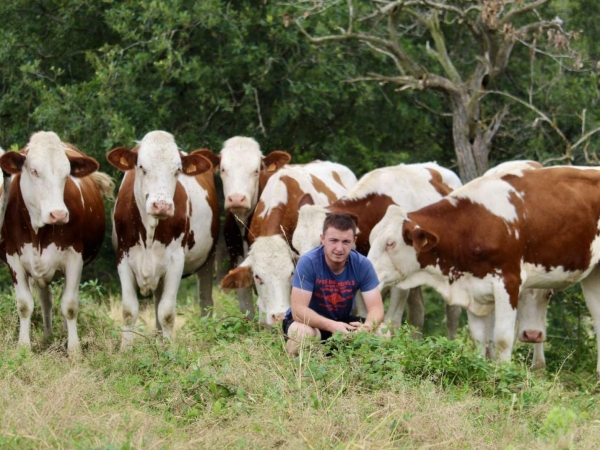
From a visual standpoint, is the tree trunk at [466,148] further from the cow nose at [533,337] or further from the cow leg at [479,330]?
the cow leg at [479,330]

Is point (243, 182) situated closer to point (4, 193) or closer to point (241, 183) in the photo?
point (241, 183)

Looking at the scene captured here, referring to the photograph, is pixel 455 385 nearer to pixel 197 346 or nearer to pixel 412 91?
pixel 197 346

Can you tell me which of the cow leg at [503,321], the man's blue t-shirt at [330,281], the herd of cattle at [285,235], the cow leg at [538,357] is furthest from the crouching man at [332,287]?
the cow leg at [538,357]

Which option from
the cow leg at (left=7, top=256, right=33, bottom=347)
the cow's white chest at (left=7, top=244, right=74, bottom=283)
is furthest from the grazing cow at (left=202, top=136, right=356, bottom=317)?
the cow leg at (left=7, top=256, right=33, bottom=347)

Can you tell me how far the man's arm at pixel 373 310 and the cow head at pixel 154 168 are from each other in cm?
247

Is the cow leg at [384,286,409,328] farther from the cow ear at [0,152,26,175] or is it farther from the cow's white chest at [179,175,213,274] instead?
the cow ear at [0,152,26,175]

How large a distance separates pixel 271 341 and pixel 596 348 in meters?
4.77

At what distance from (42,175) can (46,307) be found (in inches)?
67.3

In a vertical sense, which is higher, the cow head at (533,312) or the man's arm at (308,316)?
the man's arm at (308,316)

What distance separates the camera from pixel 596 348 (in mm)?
11781

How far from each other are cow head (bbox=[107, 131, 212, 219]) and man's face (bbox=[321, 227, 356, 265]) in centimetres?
236

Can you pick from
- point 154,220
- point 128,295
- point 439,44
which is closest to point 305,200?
point 154,220

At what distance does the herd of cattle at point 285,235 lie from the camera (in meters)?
10.2

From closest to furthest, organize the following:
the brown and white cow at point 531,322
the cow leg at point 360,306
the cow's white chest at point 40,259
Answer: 1. the cow's white chest at point 40,259
2. the cow leg at point 360,306
3. the brown and white cow at point 531,322
